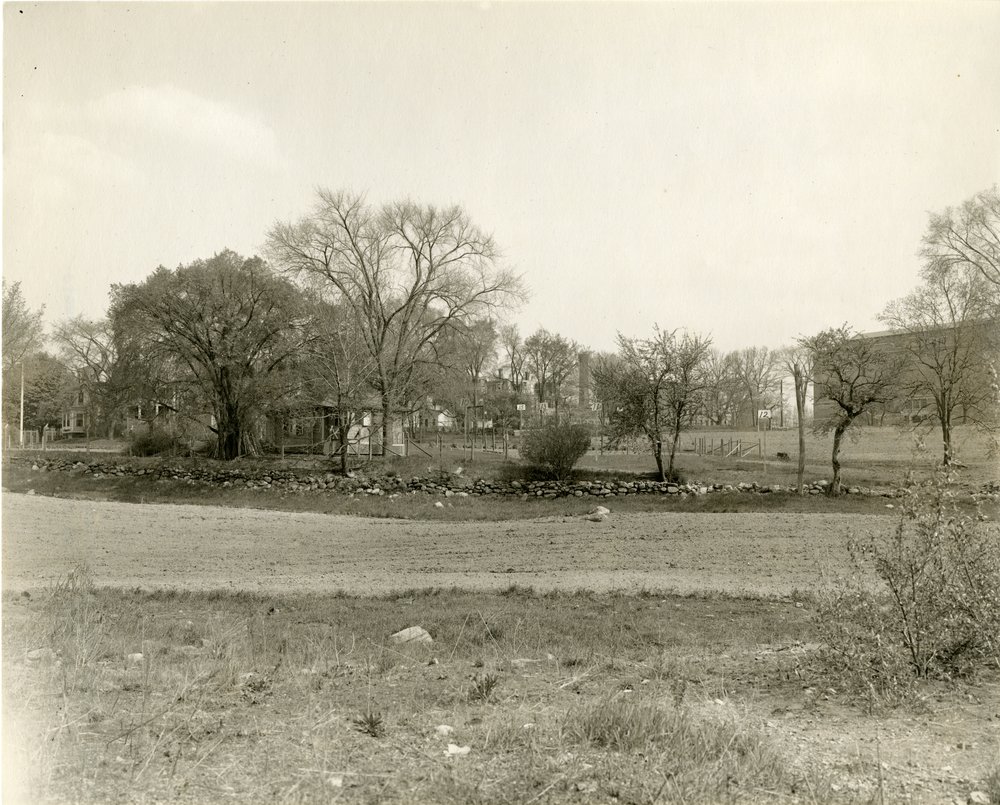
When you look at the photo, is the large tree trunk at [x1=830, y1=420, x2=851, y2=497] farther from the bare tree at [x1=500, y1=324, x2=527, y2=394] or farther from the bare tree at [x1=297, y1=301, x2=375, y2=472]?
the bare tree at [x1=500, y1=324, x2=527, y2=394]

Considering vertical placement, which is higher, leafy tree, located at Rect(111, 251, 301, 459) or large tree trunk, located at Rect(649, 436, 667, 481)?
leafy tree, located at Rect(111, 251, 301, 459)

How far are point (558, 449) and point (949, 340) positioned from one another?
52.1 ft

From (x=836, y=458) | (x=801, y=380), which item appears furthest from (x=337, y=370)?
(x=836, y=458)

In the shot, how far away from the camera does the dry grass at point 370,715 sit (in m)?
4.03

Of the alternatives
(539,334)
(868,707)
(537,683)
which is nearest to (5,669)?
(537,683)

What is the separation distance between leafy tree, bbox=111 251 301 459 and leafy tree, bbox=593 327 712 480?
53.3 feet

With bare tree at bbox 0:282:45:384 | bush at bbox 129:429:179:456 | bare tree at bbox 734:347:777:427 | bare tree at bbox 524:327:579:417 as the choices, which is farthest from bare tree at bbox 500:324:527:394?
bare tree at bbox 0:282:45:384

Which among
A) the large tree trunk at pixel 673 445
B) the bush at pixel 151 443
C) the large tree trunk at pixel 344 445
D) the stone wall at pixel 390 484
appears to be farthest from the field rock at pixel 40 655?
the bush at pixel 151 443

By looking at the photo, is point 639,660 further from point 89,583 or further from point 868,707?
point 89,583

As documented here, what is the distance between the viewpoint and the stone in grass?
8.20 m

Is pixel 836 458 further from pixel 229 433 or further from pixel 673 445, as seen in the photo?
pixel 229 433

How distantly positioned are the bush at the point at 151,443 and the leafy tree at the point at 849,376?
1281 inches

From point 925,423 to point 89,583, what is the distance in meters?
27.9

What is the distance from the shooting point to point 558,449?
30.8m
